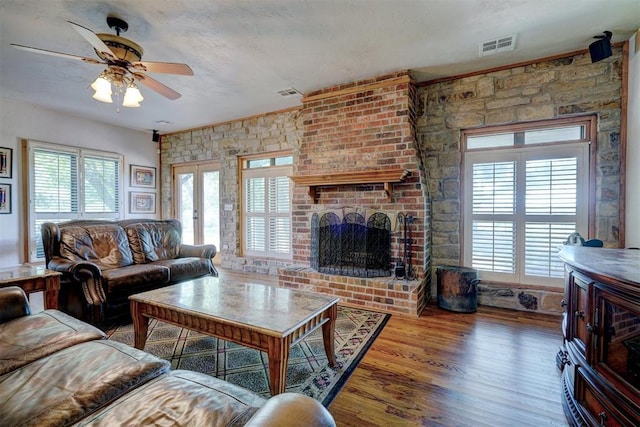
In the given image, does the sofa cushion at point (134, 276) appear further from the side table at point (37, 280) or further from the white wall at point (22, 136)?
the white wall at point (22, 136)

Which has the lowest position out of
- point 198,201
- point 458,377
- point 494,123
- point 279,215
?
point 458,377

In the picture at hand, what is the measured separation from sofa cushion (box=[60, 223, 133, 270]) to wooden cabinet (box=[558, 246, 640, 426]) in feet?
13.9

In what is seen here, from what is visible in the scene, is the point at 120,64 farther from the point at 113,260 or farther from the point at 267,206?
the point at 267,206

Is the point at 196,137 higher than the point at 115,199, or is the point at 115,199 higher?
the point at 196,137

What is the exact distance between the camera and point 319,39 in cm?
263

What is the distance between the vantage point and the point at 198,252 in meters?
3.94

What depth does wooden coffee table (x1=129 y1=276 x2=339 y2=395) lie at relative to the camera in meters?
1.56

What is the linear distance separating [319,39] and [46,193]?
192 inches

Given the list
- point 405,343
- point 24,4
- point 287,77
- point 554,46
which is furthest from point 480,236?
point 24,4

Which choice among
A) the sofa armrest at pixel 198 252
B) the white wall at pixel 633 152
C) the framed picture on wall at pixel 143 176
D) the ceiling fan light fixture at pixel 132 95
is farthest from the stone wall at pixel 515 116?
the framed picture on wall at pixel 143 176

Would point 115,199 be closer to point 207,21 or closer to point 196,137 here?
point 196,137

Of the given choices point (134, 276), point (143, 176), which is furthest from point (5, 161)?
point (134, 276)

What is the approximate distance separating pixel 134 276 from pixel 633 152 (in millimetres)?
5011

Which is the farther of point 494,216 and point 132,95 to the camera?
point 494,216
